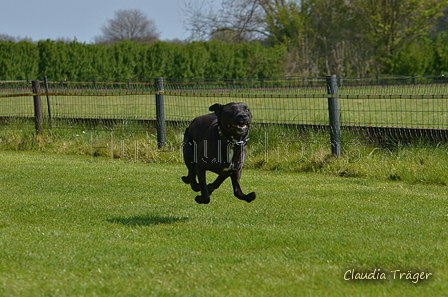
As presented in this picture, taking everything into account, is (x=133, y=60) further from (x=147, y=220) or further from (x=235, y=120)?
(x=235, y=120)

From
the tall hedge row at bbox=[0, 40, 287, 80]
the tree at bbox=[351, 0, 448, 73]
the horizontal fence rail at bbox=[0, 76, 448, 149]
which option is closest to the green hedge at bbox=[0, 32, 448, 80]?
the tall hedge row at bbox=[0, 40, 287, 80]

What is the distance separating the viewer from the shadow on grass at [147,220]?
632cm

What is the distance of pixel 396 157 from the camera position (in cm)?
993

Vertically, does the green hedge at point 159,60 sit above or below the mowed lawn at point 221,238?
above

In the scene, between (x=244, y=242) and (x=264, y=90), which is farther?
(x=264, y=90)

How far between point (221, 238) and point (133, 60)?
3126 cm

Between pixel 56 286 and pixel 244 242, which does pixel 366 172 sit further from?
pixel 56 286

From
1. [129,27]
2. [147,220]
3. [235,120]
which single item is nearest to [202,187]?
[147,220]

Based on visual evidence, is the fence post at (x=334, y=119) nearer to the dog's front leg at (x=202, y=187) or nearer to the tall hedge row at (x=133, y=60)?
the dog's front leg at (x=202, y=187)

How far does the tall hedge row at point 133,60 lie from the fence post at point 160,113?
18.9 meters

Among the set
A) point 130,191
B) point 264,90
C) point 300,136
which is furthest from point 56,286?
point 264,90

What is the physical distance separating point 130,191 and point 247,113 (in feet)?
10.4

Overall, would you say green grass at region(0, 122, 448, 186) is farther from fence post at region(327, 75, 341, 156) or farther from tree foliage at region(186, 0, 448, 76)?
→ tree foliage at region(186, 0, 448, 76)

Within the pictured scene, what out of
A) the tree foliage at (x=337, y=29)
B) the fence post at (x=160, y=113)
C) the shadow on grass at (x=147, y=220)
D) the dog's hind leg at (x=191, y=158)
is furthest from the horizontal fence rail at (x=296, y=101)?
the tree foliage at (x=337, y=29)
